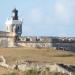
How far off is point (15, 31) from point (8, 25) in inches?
144

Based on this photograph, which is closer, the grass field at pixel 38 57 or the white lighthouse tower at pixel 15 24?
the grass field at pixel 38 57

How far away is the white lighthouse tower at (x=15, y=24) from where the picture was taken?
65938 millimetres

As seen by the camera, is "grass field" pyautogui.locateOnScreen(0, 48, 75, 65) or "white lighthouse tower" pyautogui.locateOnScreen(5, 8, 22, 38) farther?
"white lighthouse tower" pyautogui.locateOnScreen(5, 8, 22, 38)

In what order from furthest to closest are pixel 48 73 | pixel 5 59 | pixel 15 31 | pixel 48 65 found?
1. pixel 15 31
2. pixel 5 59
3. pixel 48 65
4. pixel 48 73

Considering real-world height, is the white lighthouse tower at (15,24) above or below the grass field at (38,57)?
above

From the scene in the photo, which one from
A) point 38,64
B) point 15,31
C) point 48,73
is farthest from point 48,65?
point 15,31

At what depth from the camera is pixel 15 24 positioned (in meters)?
67.8

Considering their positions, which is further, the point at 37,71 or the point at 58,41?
the point at 58,41

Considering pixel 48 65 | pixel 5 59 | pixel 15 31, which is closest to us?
pixel 48 65

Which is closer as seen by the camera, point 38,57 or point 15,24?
point 38,57

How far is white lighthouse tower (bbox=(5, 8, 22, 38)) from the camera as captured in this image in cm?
6594

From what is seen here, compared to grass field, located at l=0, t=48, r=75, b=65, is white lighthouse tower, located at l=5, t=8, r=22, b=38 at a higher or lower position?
higher

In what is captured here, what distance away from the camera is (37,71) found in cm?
2447

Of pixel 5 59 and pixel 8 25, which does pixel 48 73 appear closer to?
pixel 5 59
